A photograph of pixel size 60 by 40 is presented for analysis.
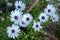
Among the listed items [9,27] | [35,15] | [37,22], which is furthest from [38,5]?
[9,27]

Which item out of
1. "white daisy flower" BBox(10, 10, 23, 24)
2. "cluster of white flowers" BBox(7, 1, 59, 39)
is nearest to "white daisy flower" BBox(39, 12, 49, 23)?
"cluster of white flowers" BBox(7, 1, 59, 39)

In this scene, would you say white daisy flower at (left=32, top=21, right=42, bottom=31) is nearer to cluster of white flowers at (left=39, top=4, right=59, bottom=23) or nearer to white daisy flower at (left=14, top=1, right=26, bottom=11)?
cluster of white flowers at (left=39, top=4, right=59, bottom=23)

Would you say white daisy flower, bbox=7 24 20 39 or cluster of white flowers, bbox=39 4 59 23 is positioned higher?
cluster of white flowers, bbox=39 4 59 23

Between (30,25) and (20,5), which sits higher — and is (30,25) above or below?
below

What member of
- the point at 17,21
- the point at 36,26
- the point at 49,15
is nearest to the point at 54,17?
the point at 49,15

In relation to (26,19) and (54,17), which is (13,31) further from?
(54,17)

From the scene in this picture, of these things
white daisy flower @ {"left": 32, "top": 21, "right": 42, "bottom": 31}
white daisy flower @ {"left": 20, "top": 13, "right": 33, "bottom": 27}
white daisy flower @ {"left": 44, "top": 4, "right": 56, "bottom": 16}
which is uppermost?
white daisy flower @ {"left": 44, "top": 4, "right": 56, "bottom": 16}
